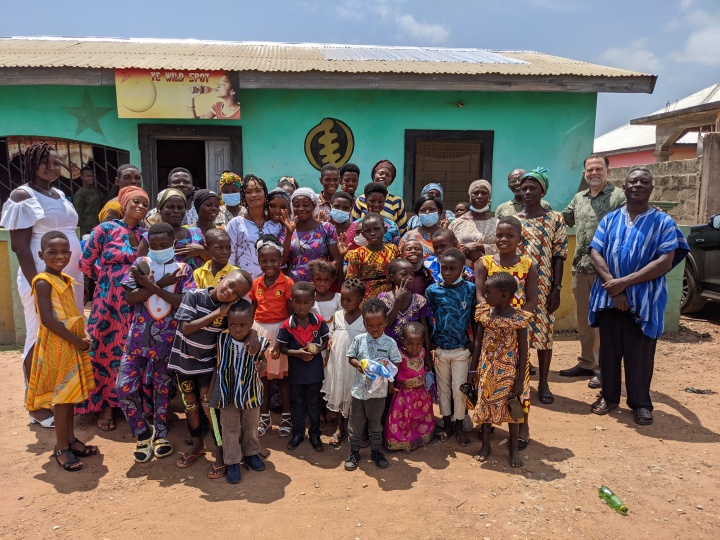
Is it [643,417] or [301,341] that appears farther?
[643,417]

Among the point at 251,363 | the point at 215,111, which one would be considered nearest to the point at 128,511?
the point at 251,363

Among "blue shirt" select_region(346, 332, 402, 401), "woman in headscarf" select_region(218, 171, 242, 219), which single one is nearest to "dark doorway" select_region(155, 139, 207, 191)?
"woman in headscarf" select_region(218, 171, 242, 219)

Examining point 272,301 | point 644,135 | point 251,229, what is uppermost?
point 644,135

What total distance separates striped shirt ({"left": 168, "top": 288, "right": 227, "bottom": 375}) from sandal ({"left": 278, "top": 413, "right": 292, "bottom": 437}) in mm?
814

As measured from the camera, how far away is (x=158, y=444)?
337 cm

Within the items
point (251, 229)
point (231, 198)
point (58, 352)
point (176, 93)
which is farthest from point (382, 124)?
point (58, 352)

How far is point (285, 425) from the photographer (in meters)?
3.71

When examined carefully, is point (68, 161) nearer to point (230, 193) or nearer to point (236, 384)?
point (230, 193)

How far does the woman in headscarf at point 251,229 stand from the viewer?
3.91 m

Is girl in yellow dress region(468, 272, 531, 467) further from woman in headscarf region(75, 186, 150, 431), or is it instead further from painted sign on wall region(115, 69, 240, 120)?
painted sign on wall region(115, 69, 240, 120)

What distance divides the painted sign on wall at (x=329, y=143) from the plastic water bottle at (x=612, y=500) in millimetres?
5382

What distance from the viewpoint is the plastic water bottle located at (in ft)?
9.23

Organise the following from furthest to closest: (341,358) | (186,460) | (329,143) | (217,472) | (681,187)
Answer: (681,187) → (329,143) → (341,358) → (186,460) → (217,472)

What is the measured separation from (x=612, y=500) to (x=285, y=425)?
2122mm
